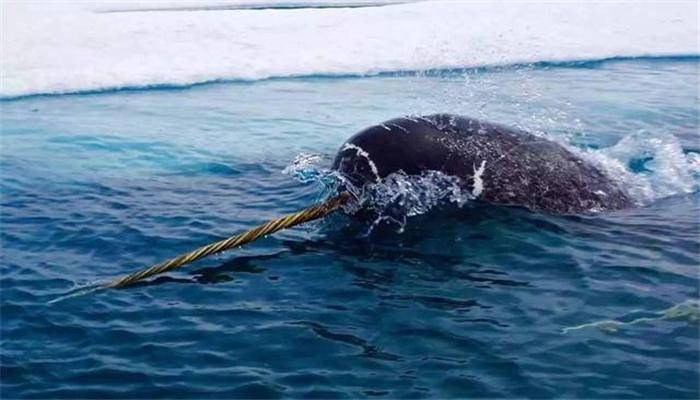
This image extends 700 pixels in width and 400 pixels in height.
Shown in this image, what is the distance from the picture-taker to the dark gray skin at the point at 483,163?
629 centimetres

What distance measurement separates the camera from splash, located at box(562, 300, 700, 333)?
4551 mm

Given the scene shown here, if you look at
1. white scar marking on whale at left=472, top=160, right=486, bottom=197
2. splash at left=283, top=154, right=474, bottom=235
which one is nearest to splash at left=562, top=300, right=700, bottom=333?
splash at left=283, top=154, right=474, bottom=235

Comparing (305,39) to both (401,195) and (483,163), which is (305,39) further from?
(401,195)

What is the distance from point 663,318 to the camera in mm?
4680

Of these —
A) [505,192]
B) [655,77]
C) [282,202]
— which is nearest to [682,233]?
[505,192]

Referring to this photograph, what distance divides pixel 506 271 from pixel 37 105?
8.20m

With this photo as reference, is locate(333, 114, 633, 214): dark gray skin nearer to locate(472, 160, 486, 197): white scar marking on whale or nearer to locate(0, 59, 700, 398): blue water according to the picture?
locate(472, 160, 486, 197): white scar marking on whale

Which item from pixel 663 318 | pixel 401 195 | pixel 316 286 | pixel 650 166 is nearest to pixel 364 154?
pixel 401 195

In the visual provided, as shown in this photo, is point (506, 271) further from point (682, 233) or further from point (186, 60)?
point (186, 60)

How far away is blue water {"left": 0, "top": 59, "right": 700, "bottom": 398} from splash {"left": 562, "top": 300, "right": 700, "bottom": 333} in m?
0.01

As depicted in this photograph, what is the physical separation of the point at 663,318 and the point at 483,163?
7.19ft

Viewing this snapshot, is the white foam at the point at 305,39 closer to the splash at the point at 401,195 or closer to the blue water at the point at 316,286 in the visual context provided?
the blue water at the point at 316,286

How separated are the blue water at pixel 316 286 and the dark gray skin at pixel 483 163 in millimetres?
216

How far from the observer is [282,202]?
23.1 feet
